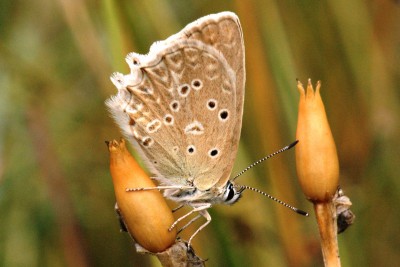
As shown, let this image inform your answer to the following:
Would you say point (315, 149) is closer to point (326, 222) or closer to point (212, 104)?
point (326, 222)

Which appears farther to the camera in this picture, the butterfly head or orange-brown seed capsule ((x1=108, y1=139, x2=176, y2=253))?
the butterfly head

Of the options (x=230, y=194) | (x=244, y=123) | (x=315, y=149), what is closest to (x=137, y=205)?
(x=315, y=149)

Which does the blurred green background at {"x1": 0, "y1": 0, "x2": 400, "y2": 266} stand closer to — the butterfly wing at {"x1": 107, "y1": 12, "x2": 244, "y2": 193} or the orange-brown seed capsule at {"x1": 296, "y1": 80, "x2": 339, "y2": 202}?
the butterfly wing at {"x1": 107, "y1": 12, "x2": 244, "y2": 193}

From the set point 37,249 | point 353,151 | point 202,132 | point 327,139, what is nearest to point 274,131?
point 353,151

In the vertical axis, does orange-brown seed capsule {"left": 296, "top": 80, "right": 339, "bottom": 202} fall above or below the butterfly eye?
below

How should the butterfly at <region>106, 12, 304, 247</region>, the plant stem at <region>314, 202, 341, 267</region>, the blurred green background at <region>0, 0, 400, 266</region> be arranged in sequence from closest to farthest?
the plant stem at <region>314, 202, 341, 267</region> < the butterfly at <region>106, 12, 304, 247</region> < the blurred green background at <region>0, 0, 400, 266</region>

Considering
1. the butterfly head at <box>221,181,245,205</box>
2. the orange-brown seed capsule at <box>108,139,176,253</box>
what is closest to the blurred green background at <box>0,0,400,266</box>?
the butterfly head at <box>221,181,245,205</box>

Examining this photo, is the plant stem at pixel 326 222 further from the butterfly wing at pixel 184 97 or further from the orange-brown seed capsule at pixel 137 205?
the butterfly wing at pixel 184 97
